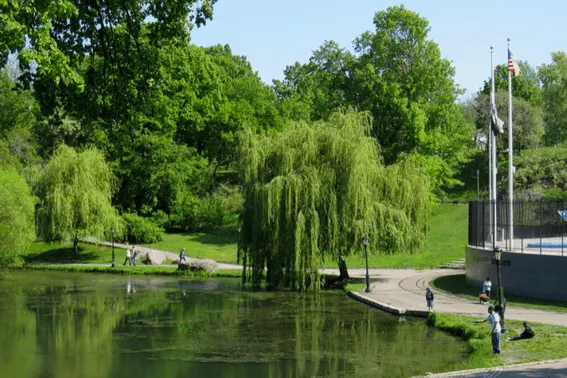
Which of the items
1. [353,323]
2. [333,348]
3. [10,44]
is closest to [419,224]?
[353,323]

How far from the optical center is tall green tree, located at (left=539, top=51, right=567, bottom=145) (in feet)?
265

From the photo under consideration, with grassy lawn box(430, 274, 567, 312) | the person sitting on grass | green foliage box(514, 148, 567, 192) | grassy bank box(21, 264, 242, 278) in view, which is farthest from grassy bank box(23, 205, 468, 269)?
the person sitting on grass

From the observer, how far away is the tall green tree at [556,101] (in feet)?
265

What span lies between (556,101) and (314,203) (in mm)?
54336

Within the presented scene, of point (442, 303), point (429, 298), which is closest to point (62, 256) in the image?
point (442, 303)

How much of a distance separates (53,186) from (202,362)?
115 ft

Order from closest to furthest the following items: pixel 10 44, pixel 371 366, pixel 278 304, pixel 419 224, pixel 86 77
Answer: pixel 10 44 → pixel 86 77 → pixel 371 366 → pixel 278 304 → pixel 419 224

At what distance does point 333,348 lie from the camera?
23953 mm

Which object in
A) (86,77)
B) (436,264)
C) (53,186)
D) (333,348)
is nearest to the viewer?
(86,77)

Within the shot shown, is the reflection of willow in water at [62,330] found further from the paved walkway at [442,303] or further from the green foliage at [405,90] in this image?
the green foliage at [405,90]

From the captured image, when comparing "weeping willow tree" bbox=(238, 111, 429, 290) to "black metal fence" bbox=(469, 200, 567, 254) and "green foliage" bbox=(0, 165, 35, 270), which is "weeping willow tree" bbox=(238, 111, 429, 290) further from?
"green foliage" bbox=(0, 165, 35, 270)

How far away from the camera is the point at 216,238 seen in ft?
202

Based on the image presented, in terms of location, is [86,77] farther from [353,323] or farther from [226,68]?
[226,68]

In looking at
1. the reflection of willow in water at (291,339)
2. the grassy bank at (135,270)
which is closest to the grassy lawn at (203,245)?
the grassy bank at (135,270)
